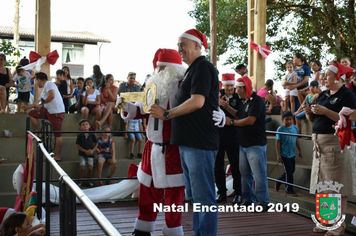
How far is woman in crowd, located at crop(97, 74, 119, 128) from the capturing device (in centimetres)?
838

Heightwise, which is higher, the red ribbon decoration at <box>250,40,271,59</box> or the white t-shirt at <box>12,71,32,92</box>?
the red ribbon decoration at <box>250,40,271,59</box>

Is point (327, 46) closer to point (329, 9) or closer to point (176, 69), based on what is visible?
point (329, 9)

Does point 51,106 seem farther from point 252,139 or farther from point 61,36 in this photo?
point 61,36

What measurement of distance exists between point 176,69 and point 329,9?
11.9 metres

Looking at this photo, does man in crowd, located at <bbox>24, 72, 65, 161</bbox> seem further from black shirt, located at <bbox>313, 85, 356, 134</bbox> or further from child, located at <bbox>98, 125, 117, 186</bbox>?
black shirt, located at <bbox>313, 85, 356, 134</bbox>

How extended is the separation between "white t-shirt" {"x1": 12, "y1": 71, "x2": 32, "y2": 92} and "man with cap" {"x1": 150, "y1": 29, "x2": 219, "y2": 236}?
19.9ft

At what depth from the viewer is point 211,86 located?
123 inches

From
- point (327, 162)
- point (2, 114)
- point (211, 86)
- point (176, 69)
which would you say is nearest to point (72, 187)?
point (211, 86)

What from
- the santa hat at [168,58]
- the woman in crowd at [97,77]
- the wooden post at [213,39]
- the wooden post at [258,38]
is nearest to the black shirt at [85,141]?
the woman in crowd at [97,77]

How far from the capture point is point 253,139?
4.80 meters

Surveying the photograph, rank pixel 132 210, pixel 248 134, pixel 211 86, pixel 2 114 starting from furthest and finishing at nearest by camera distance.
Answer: pixel 2 114 → pixel 132 210 → pixel 248 134 → pixel 211 86

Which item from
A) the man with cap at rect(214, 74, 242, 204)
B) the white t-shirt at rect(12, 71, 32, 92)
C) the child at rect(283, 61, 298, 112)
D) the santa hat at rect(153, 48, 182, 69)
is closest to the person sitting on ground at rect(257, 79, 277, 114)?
the child at rect(283, 61, 298, 112)

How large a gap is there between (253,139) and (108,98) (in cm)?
448

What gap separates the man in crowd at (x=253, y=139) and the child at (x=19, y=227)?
234 centimetres
